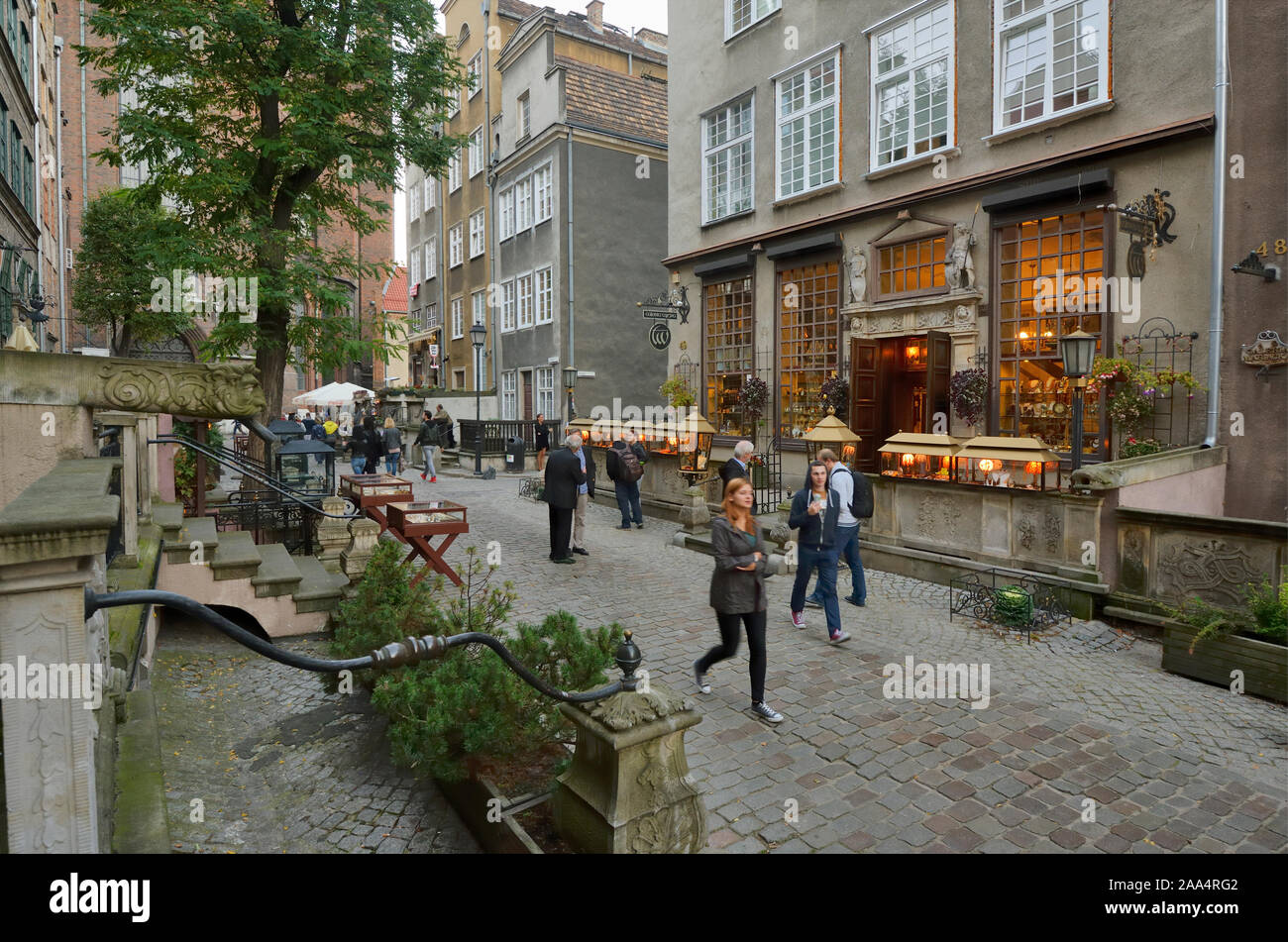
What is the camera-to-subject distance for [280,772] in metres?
5.48

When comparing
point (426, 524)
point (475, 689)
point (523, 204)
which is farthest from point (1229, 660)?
point (523, 204)

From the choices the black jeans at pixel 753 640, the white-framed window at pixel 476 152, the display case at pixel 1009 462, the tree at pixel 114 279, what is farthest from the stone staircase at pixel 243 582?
the white-framed window at pixel 476 152

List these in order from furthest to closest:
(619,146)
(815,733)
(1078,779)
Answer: (619,146) < (815,733) < (1078,779)

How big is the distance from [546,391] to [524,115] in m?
11.5

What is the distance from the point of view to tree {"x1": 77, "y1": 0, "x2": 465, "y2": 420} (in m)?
12.0

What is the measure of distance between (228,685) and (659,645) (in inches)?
165

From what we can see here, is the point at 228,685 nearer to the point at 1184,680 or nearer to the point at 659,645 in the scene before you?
the point at 659,645

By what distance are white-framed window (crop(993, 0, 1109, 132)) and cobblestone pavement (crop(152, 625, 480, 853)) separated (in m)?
13.6

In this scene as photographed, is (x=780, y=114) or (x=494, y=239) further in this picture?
(x=494, y=239)

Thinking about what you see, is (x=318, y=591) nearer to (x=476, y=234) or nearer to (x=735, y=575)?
(x=735, y=575)

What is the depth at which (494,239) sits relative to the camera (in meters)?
33.5

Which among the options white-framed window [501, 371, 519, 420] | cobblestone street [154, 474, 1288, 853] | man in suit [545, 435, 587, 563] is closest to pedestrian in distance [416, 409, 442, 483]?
white-framed window [501, 371, 519, 420]
